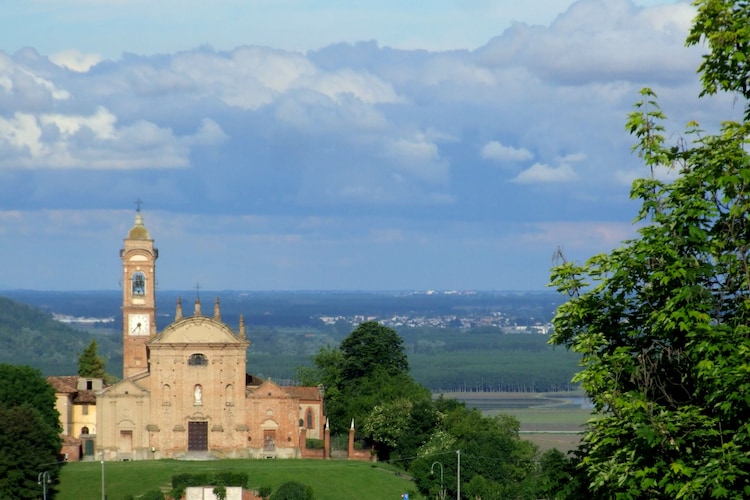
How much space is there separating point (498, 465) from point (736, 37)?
54.2 meters

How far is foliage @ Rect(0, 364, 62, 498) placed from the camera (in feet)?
219

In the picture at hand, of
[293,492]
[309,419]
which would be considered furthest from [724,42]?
[309,419]

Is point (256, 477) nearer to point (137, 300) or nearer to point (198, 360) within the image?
point (198, 360)

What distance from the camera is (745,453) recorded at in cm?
2070

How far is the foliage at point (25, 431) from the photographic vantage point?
66.8m

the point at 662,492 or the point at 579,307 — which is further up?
the point at 579,307

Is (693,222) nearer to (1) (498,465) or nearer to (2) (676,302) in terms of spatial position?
(2) (676,302)

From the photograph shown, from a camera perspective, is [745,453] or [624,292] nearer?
[745,453]

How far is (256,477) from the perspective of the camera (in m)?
72.0

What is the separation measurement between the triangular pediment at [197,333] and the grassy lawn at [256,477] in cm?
673

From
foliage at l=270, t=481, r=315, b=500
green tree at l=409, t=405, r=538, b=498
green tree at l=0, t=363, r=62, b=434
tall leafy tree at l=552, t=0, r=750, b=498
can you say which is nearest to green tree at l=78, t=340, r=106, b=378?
green tree at l=0, t=363, r=62, b=434

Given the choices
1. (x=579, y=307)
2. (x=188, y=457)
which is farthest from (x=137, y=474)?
(x=579, y=307)

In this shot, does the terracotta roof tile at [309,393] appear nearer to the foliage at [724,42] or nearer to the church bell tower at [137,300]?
the church bell tower at [137,300]

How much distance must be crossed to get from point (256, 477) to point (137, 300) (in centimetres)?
1835
